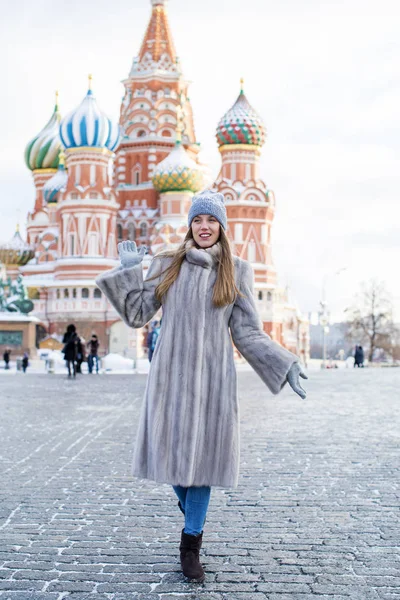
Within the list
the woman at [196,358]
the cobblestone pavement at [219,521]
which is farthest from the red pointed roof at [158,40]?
the woman at [196,358]

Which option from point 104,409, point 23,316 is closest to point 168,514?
point 104,409

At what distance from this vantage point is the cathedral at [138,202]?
51.3m

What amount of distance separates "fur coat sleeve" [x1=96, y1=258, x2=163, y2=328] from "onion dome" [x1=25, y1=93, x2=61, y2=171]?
5996cm

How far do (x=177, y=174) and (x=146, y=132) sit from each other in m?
6.69

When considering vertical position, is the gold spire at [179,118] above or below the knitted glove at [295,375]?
above

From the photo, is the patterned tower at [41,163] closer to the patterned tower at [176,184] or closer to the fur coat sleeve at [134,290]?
the patterned tower at [176,184]

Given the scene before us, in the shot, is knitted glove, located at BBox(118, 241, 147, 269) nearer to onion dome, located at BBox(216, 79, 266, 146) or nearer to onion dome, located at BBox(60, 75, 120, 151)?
onion dome, located at BBox(60, 75, 120, 151)

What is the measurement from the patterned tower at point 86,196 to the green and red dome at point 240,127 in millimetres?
6323

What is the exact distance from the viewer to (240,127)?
173ft

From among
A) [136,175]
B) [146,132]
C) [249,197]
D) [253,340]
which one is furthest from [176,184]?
[253,340]

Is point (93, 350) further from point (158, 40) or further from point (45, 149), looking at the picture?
point (45, 149)

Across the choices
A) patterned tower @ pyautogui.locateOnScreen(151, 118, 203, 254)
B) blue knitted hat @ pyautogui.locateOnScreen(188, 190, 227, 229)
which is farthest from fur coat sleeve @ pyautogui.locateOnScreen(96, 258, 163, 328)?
patterned tower @ pyautogui.locateOnScreen(151, 118, 203, 254)

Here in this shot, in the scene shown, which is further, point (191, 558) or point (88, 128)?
point (88, 128)

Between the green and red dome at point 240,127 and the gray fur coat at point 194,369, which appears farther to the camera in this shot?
the green and red dome at point 240,127
